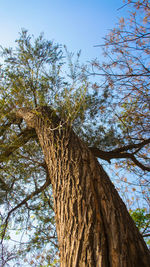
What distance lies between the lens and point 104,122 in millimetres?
4094

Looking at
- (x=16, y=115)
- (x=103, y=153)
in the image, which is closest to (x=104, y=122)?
(x=103, y=153)

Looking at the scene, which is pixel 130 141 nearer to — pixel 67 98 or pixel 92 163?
pixel 92 163

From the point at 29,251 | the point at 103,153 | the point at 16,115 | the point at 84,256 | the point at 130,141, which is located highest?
the point at 16,115

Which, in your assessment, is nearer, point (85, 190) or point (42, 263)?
point (85, 190)

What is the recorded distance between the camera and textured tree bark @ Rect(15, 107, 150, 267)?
4.60 feet

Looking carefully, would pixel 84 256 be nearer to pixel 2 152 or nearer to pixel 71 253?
pixel 71 253

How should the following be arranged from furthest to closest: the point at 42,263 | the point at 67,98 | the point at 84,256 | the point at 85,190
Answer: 1. the point at 42,263
2. the point at 67,98
3. the point at 85,190
4. the point at 84,256

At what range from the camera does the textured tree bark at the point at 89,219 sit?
55.2 inches

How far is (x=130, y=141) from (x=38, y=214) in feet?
7.74

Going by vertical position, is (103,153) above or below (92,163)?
above

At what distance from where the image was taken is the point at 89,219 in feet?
5.13

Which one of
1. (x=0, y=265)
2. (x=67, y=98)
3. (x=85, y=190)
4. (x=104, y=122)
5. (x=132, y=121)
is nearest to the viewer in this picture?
(x=85, y=190)

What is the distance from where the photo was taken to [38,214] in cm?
395

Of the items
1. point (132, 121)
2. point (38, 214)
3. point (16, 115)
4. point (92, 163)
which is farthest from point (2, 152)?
point (132, 121)
